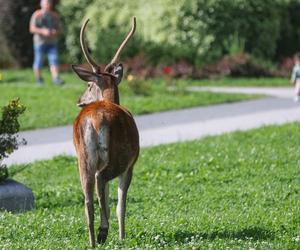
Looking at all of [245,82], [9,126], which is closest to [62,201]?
[9,126]

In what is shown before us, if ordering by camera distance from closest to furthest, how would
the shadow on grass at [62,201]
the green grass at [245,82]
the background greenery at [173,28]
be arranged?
the shadow on grass at [62,201]
the green grass at [245,82]
the background greenery at [173,28]

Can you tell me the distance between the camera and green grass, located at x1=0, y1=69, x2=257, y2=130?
15.5 metres

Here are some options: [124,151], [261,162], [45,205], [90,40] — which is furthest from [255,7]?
[124,151]

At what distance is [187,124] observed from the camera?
15.0 metres

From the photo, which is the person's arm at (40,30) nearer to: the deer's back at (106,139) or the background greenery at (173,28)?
the background greenery at (173,28)

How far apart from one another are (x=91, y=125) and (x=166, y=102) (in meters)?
10.7

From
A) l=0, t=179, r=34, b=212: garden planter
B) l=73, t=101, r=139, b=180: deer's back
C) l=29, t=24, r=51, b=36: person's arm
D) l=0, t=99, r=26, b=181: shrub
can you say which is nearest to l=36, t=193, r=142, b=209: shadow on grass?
l=0, t=179, r=34, b=212: garden planter

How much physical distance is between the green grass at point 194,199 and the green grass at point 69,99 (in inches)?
132

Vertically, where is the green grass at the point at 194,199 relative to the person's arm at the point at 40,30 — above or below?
below

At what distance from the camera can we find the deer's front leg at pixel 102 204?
254 inches

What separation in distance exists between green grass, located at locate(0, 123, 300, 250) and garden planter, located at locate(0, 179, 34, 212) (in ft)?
0.67

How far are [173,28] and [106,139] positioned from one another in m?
18.0

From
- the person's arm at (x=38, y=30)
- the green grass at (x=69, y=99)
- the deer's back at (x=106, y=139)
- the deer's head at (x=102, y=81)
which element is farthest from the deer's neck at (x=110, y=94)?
the person's arm at (x=38, y=30)

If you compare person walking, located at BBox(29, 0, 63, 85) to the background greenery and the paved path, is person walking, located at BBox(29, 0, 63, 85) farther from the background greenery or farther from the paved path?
the paved path
